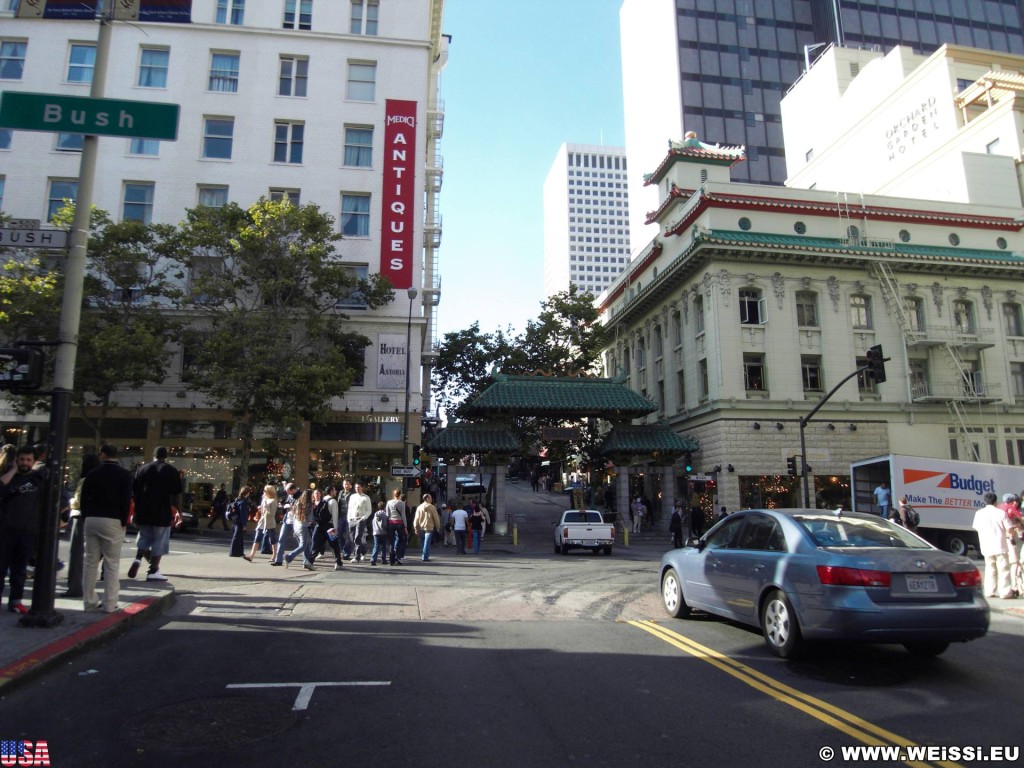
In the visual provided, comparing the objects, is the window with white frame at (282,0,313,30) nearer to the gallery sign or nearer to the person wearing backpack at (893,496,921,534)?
the gallery sign

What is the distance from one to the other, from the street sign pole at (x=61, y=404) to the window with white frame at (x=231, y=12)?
3152 cm

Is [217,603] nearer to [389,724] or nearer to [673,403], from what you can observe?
[389,724]

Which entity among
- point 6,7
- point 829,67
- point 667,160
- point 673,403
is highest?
point 829,67

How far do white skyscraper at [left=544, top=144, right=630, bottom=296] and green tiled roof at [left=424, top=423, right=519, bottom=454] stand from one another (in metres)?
149

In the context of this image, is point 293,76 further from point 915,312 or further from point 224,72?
point 915,312

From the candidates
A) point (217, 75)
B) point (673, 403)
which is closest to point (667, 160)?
point (673, 403)

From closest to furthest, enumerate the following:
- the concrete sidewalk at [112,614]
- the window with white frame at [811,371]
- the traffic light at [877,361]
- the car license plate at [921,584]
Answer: the concrete sidewalk at [112,614] < the car license plate at [921,584] < the traffic light at [877,361] < the window with white frame at [811,371]

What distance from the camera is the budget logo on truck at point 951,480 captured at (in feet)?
76.9

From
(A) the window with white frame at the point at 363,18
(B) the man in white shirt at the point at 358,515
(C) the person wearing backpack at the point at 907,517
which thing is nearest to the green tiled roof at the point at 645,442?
(C) the person wearing backpack at the point at 907,517

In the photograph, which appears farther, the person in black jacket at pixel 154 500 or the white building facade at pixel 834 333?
the white building facade at pixel 834 333

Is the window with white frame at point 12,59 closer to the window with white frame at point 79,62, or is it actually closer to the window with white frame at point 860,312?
the window with white frame at point 79,62

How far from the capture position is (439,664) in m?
6.57

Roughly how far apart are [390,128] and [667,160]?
1707 cm

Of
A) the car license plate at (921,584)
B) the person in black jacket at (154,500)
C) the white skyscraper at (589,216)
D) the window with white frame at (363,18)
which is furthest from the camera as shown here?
the white skyscraper at (589,216)
